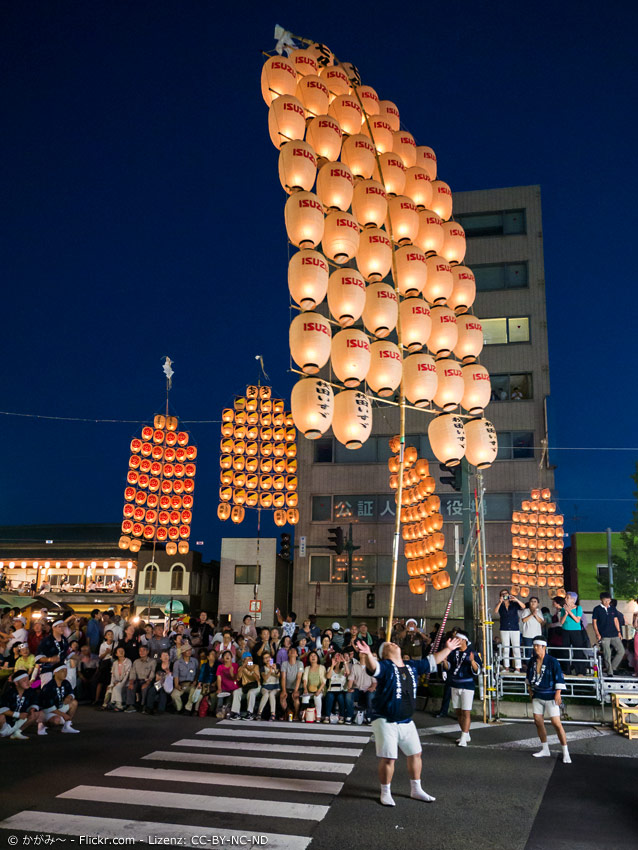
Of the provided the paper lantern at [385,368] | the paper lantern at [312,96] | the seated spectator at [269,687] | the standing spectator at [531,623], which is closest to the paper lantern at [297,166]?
the paper lantern at [312,96]

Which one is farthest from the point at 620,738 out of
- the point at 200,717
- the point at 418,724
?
the point at 200,717

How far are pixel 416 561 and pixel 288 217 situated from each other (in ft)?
52.0

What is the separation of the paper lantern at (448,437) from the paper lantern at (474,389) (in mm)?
572

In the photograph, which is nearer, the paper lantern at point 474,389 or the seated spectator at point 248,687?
the seated spectator at point 248,687

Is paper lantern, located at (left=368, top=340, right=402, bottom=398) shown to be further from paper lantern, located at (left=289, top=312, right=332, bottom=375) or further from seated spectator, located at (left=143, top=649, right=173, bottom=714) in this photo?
seated spectator, located at (left=143, top=649, right=173, bottom=714)

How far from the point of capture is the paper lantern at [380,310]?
1255 cm

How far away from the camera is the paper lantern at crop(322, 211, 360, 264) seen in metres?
12.1

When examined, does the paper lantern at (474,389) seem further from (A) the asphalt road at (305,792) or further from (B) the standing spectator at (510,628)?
(A) the asphalt road at (305,792)

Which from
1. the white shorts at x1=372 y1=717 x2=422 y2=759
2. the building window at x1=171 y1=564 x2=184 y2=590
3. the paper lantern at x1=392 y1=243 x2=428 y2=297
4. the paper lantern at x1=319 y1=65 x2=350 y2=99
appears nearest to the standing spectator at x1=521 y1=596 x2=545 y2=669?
the paper lantern at x1=392 y1=243 x2=428 y2=297

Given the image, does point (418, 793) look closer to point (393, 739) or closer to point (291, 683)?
point (393, 739)

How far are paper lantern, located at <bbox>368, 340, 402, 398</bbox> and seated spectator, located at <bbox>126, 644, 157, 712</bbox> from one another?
7.36 meters

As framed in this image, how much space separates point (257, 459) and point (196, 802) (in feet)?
71.2

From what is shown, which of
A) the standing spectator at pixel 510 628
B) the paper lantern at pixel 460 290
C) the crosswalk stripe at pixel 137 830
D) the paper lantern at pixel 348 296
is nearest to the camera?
the crosswalk stripe at pixel 137 830

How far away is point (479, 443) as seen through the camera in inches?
546
